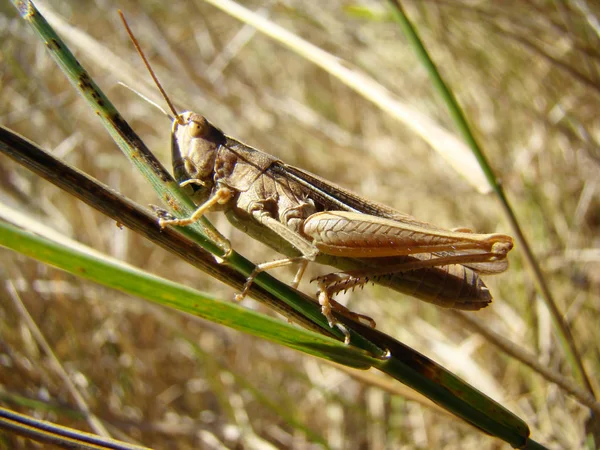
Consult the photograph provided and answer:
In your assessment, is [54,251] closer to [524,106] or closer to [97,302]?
[97,302]

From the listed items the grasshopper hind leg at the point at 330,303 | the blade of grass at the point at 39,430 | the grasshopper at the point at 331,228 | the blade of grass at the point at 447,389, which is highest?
the grasshopper at the point at 331,228

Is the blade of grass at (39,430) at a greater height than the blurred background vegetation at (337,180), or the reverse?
the blurred background vegetation at (337,180)

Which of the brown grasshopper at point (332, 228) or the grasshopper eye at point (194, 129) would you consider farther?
the grasshopper eye at point (194, 129)

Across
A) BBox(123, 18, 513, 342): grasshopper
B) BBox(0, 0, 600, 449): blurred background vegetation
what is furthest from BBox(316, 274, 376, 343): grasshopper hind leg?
BBox(0, 0, 600, 449): blurred background vegetation

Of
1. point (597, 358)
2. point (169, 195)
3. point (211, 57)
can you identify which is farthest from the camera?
point (211, 57)

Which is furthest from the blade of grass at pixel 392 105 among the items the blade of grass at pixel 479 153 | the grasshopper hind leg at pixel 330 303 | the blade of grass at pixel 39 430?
the blade of grass at pixel 39 430

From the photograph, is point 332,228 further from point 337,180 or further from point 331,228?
point 337,180

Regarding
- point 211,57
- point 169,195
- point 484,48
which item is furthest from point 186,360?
point 484,48

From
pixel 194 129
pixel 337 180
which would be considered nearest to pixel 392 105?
pixel 194 129

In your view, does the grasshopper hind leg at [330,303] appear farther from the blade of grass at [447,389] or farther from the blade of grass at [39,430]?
the blade of grass at [39,430]
